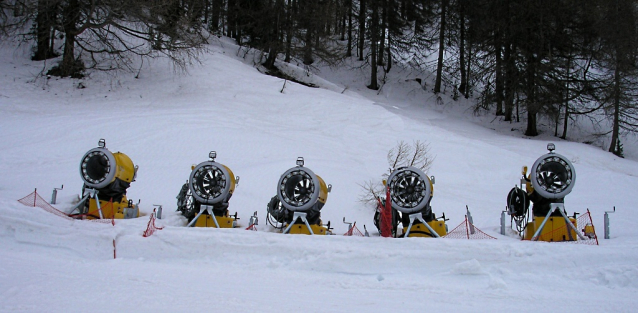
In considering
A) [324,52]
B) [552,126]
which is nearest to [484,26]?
[552,126]

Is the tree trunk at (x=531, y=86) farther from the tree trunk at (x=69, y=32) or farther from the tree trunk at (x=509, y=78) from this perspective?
the tree trunk at (x=69, y=32)

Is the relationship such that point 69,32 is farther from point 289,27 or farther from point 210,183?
point 210,183

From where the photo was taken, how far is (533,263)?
245 inches

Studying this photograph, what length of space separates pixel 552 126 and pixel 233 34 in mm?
26061

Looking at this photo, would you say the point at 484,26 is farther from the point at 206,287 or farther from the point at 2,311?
the point at 2,311

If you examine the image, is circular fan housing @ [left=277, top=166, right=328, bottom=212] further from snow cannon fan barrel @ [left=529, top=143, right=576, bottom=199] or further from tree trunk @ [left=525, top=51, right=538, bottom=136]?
tree trunk @ [left=525, top=51, right=538, bottom=136]

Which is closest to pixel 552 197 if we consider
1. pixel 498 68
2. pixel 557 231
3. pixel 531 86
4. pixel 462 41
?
pixel 557 231

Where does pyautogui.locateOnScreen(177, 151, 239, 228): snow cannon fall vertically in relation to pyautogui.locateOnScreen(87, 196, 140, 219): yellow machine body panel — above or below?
above

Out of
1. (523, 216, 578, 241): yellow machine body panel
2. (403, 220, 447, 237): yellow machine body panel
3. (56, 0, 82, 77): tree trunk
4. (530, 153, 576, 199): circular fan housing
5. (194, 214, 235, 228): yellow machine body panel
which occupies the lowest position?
(194, 214, 235, 228): yellow machine body panel

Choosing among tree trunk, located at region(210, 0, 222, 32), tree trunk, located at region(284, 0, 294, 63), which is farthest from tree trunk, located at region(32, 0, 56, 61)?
tree trunk, located at region(210, 0, 222, 32)

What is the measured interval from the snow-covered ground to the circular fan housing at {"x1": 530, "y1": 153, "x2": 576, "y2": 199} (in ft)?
4.25

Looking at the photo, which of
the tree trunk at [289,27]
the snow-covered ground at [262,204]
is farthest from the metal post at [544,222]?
the tree trunk at [289,27]

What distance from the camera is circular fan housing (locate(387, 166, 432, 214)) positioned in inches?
360

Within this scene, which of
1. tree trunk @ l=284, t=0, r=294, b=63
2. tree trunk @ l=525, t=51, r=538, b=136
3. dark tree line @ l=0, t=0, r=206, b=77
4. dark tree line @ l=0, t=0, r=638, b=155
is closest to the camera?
dark tree line @ l=0, t=0, r=206, b=77
